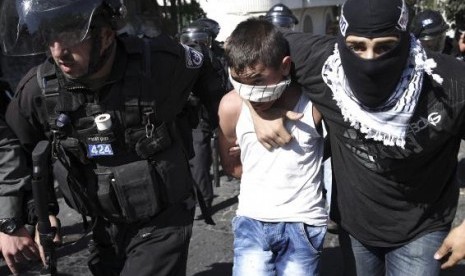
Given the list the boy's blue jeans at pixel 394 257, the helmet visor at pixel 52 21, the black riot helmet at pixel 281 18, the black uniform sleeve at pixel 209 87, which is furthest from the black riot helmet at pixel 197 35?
the boy's blue jeans at pixel 394 257

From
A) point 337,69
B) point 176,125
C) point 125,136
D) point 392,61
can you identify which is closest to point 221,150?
point 176,125

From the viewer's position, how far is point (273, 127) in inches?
92.5

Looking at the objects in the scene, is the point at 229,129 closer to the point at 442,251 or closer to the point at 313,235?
the point at 313,235

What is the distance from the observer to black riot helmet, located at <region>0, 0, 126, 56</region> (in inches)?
89.6

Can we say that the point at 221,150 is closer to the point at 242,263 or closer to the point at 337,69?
the point at 242,263

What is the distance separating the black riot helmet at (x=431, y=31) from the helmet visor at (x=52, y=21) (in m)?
3.61

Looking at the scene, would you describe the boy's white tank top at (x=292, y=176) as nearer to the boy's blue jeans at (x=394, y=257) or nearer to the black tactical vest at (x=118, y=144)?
the boy's blue jeans at (x=394, y=257)

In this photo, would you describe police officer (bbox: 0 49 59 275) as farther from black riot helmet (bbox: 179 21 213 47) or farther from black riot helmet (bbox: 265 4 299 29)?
black riot helmet (bbox: 265 4 299 29)

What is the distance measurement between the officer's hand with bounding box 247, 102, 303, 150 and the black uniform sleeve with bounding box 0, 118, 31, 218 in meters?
1.03

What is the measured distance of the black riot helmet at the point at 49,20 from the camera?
89.6 inches

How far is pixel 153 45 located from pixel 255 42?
0.49 metres

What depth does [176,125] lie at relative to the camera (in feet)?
8.45

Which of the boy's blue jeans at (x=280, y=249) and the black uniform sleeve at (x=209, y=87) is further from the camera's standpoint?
the black uniform sleeve at (x=209, y=87)

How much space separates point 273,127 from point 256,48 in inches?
12.4
